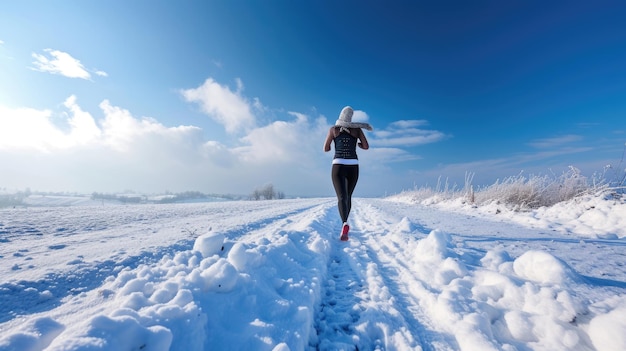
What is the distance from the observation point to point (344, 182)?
4.09 m

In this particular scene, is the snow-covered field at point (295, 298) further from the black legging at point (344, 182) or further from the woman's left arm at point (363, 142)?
the woman's left arm at point (363, 142)

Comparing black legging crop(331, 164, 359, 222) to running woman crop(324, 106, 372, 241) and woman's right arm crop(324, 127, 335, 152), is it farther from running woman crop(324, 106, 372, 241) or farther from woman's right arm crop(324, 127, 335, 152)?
woman's right arm crop(324, 127, 335, 152)

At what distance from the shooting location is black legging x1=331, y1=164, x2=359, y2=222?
4.00m

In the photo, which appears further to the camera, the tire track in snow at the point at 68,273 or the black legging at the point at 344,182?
the black legging at the point at 344,182

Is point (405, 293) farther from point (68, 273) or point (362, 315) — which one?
point (68, 273)

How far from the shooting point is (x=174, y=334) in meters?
1.06

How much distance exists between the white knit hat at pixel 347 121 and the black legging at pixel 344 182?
2.15 ft

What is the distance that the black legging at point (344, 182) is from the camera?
4.00 m

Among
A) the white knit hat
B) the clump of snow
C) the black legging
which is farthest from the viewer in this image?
the white knit hat

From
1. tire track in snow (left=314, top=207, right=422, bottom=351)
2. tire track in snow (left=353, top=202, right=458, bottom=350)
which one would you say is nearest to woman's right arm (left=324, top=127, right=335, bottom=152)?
tire track in snow (left=353, top=202, right=458, bottom=350)

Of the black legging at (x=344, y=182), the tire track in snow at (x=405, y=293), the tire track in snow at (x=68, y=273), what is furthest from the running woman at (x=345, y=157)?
the tire track in snow at (x=68, y=273)

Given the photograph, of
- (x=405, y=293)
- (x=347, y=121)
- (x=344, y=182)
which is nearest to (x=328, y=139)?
(x=347, y=121)

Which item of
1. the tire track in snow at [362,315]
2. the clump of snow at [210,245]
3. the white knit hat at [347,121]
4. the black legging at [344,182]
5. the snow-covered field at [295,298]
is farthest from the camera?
the white knit hat at [347,121]

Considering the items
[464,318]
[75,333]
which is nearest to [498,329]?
[464,318]
